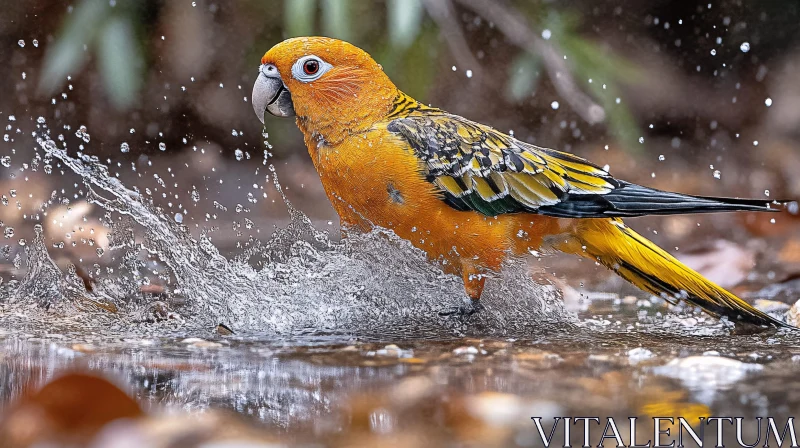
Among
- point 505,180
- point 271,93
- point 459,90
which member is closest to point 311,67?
point 271,93

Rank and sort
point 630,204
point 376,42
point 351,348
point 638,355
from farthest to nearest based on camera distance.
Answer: point 376,42, point 630,204, point 351,348, point 638,355

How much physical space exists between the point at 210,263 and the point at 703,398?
6.25 feet

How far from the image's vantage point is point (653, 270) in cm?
296

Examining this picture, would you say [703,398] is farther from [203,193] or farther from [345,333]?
[203,193]

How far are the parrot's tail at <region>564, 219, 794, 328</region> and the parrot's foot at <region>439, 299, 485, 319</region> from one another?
15.1 inches

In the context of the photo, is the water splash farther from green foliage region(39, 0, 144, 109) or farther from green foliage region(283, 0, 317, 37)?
green foliage region(39, 0, 144, 109)

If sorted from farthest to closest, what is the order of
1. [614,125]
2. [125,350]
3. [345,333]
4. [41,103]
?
1. [41,103]
2. [614,125]
3. [345,333]
4. [125,350]

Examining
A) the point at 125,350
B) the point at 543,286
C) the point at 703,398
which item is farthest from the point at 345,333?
the point at 703,398

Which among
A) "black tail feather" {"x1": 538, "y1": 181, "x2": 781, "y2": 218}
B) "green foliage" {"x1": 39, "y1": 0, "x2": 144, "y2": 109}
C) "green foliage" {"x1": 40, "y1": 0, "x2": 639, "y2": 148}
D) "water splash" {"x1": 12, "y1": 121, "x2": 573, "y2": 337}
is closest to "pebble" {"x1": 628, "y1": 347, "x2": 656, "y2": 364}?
"water splash" {"x1": 12, "y1": 121, "x2": 573, "y2": 337}

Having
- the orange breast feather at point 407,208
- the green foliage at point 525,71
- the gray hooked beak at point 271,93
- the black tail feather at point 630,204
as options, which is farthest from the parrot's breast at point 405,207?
the green foliage at point 525,71

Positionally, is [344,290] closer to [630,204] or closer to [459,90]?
[630,204]

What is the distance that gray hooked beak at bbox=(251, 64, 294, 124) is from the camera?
124 inches

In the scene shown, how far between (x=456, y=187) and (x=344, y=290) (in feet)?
1.81

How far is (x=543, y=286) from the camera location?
3.18 m
